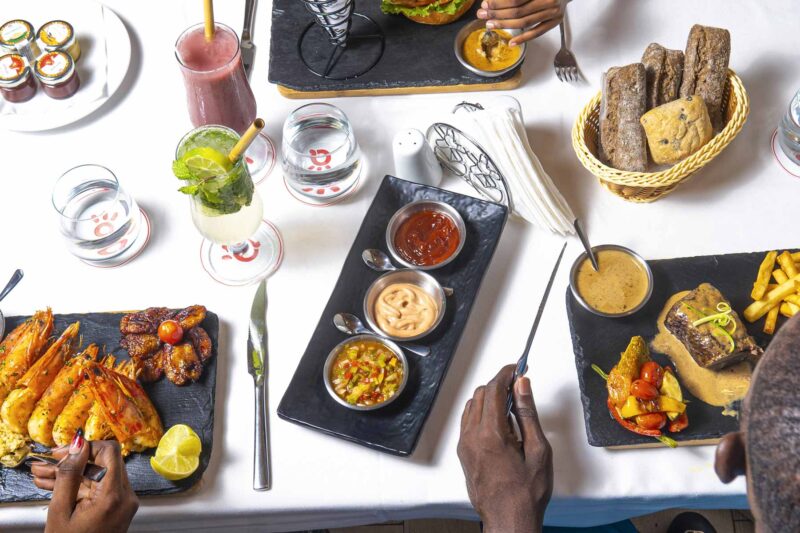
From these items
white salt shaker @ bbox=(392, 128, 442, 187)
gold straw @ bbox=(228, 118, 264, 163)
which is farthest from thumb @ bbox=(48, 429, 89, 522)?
white salt shaker @ bbox=(392, 128, 442, 187)

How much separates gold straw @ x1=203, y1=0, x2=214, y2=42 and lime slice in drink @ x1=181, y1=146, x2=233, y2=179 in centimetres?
46

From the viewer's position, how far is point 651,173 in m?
1.93

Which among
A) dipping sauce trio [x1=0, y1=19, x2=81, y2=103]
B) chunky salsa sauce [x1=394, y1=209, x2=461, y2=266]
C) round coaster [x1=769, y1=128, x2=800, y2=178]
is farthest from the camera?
dipping sauce trio [x1=0, y1=19, x2=81, y2=103]

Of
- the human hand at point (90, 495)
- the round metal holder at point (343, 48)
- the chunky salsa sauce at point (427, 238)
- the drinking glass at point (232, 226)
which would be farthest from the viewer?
the round metal holder at point (343, 48)

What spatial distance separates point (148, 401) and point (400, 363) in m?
0.62

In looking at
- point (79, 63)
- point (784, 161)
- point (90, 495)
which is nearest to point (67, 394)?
point (90, 495)

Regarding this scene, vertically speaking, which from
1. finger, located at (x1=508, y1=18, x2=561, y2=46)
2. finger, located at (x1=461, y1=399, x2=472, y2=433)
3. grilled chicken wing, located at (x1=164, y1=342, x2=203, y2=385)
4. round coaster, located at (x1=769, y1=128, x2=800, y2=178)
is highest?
finger, located at (x1=508, y1=18, x2=561, y2=46)

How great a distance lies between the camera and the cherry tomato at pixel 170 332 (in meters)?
1.91

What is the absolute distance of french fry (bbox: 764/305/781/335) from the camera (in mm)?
1873

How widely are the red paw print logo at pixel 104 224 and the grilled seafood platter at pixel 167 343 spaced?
10.4 inches

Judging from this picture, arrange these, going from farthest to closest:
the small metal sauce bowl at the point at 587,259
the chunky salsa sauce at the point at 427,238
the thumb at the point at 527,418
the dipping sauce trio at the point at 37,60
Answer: the dipping sauce trio at the point at 37,60
the chunky salsa sauce at the point at 427,238
the small metal sauce bowl at the point at 587,259
the thumb at the point at 527,418

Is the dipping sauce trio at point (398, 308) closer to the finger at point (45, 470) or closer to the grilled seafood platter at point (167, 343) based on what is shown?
the grilled seafood platter at point (167, 343)

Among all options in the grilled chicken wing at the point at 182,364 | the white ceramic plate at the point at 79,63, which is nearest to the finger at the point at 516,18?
the white ceramic plate at the point at 79,63

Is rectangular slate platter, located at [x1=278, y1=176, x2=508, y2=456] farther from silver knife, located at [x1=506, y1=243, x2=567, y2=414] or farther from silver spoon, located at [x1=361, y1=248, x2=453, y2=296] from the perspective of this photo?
silver knife, located at [x1=506, y1=243, x2=567, y2=414]
